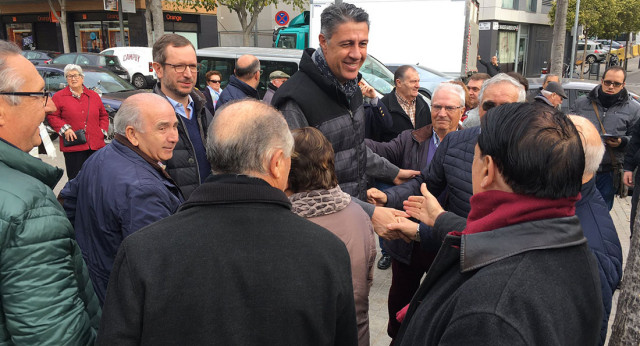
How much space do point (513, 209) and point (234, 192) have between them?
0.80 meters

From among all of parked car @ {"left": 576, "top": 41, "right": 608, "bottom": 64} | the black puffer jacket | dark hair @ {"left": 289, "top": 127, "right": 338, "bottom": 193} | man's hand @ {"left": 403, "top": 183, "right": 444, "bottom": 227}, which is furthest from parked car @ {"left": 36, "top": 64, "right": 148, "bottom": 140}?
parked car @ {"left": 576, "top": 41, "right": 608, "bottom": 64}

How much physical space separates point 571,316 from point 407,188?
77.9 inches

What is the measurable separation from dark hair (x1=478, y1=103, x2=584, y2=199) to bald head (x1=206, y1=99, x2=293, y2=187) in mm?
687

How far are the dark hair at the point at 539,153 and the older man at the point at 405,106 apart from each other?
349cm

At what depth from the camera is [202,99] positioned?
12.2ft

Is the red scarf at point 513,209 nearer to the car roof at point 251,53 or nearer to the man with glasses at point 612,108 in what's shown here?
the man with glasses at point 612,108

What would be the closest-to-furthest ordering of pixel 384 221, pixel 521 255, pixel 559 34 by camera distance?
pixel 521 255
pixel 384 221
pixel 559 34

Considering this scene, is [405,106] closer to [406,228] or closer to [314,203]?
[406,228]

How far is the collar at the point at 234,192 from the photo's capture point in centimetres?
144

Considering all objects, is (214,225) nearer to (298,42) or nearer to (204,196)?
(204,196)

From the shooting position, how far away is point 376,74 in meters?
12.1

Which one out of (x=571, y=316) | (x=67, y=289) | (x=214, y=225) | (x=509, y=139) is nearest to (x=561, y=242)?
(x=571, y=316)

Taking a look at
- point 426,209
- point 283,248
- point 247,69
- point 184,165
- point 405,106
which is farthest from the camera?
point 247,69

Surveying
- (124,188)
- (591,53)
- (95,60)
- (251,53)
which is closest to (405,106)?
(124,188)
